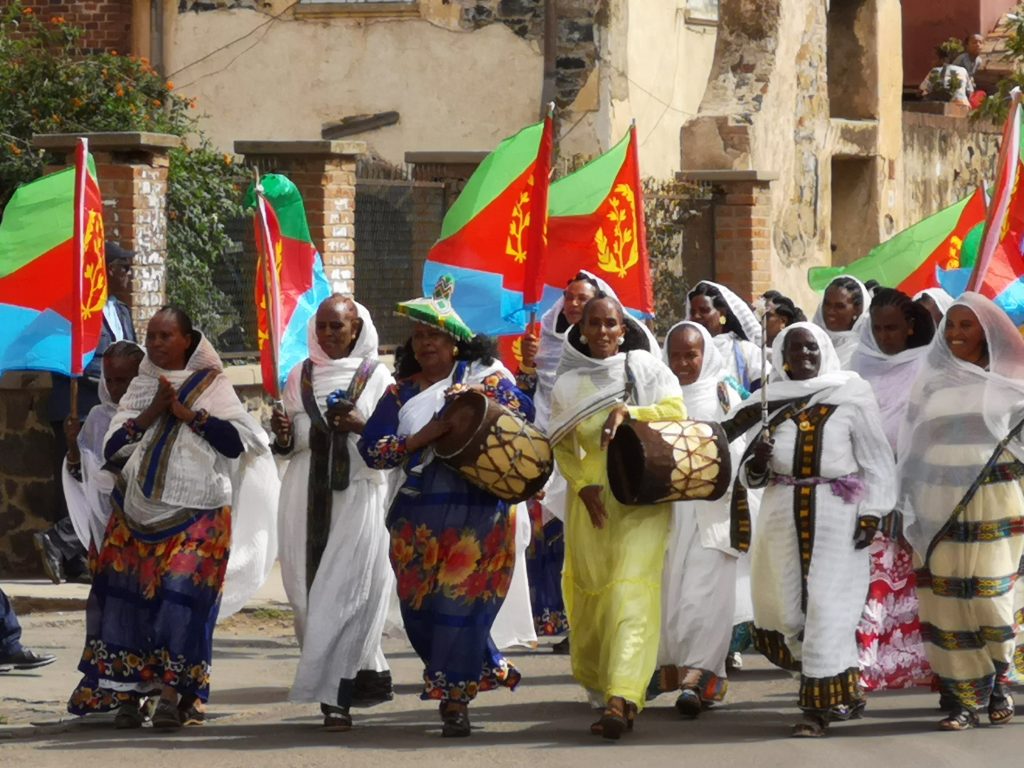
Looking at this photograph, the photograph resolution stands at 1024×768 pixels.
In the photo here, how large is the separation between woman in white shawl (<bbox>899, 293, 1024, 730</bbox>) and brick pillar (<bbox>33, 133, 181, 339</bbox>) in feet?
18.0

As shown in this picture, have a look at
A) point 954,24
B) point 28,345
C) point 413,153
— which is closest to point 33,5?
point 413,153

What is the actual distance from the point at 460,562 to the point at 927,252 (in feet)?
20.6

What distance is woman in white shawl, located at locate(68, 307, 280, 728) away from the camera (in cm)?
862

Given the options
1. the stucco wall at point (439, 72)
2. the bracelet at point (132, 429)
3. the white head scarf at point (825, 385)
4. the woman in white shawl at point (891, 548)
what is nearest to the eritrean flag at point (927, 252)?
the woman in white shawl at point (891, 548)

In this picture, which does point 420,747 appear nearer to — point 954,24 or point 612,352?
point 612,352

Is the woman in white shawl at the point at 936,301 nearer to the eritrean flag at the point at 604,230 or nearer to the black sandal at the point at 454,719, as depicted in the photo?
the eritrean flag at the point at 604,230

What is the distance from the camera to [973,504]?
28.9ft

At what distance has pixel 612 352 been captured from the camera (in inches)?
346

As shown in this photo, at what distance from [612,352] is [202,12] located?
1124 cm

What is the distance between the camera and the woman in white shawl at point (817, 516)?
863 centimetres

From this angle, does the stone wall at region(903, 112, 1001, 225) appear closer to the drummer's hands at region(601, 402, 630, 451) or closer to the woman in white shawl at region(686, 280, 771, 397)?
the woman in white shawl at region(686, 280, 771, 397)

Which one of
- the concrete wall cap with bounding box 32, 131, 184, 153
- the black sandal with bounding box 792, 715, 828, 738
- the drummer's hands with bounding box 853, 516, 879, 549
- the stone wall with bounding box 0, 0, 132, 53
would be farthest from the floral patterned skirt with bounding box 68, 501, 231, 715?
the stone wall with bounding box 0, 0, 132, 53

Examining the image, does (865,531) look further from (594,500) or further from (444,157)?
(444,157)

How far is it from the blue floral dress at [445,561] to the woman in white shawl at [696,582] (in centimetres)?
91
